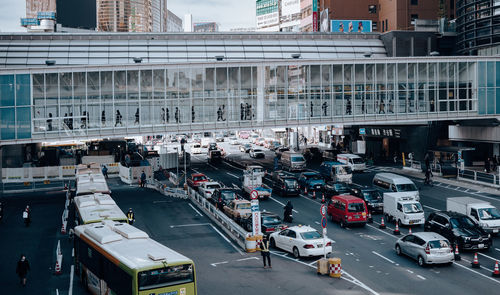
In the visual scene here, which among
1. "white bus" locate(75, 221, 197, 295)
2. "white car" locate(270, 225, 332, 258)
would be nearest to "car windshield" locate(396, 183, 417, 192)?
"white car" locate(270, 225, 332, 258)

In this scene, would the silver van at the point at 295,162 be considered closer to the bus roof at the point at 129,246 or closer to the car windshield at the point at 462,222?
the car windshield at the point at 462,222

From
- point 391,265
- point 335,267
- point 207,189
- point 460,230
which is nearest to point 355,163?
point 207,189

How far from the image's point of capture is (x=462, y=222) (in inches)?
1059

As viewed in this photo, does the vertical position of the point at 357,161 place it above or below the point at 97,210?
above

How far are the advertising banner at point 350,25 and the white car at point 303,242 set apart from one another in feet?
233

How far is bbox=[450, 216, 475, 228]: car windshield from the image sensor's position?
26625 mm

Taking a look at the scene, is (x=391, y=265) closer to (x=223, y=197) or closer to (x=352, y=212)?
(x=352, y=212)

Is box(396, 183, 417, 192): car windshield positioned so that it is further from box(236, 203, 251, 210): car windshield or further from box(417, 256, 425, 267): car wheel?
box(417, 256, 425, 267): car wheel

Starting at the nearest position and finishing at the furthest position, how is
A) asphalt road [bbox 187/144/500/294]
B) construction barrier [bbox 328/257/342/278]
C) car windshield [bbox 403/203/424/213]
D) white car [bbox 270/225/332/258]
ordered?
1. asphalt road [bbox 187/144/500/294]
2. construction barrier [bbox 328/257/342/278]
3. white car [bbox 270/225/332/258]
4. car windshield [bbox 403/203/424/213]

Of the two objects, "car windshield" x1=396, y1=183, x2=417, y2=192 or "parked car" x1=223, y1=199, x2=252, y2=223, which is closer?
"parked car" x1=223, y1=199, x2=252, y2=223

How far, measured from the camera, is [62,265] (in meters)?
24.4

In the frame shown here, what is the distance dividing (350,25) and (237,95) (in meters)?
50.6

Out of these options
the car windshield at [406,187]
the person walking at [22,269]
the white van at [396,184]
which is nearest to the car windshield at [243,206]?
the white van at [396,184]

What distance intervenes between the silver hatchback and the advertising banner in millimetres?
72003
